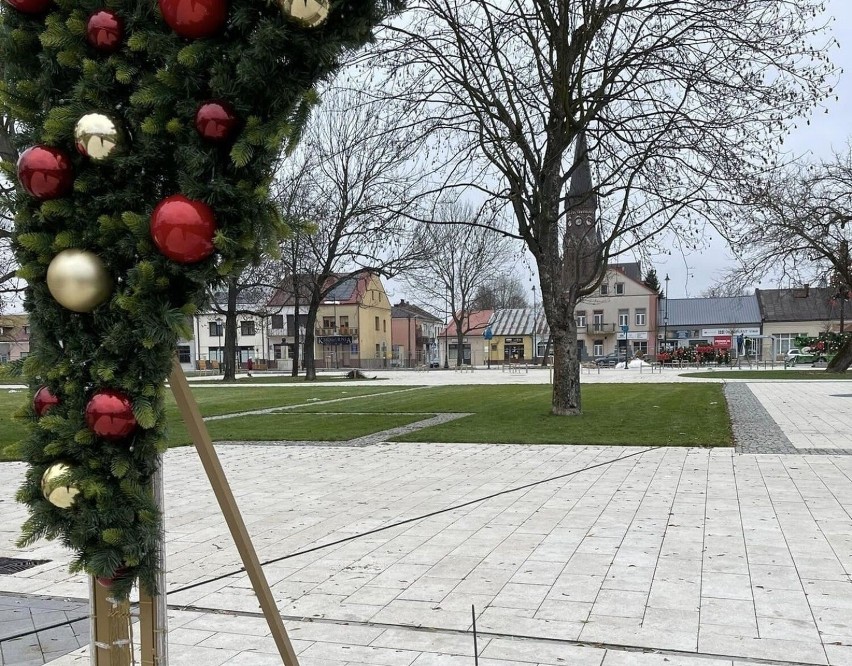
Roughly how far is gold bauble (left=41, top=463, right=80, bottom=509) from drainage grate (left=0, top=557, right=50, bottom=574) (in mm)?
3675

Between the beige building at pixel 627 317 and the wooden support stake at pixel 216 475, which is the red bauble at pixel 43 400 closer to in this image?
the wooden support stake at pixel 216 475

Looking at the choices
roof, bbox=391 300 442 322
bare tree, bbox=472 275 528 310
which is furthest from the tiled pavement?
roof, bbox=391 300 442 322

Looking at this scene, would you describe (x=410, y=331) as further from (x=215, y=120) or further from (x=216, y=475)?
A: (x=215, y=120)

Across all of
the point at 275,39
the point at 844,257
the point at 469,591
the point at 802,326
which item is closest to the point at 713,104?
the point at 469,591

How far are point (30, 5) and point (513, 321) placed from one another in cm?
8092

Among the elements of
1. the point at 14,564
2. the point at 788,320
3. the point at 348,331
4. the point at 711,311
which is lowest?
the point at 14,564

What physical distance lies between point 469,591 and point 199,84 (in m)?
3.34

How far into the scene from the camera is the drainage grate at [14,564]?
513 cm

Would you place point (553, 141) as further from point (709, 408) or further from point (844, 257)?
point (844, 257)

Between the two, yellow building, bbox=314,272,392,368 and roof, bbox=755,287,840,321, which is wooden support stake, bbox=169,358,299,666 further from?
roof, bbox=755,287,840,321

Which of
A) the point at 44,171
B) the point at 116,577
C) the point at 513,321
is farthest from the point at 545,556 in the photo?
the point at 513,321

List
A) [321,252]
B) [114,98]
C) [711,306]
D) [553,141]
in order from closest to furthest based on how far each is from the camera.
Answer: [114,98]
[553,141]
[321,252]
[711,306]

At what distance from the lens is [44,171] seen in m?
2.05

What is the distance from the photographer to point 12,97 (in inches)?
85.9
